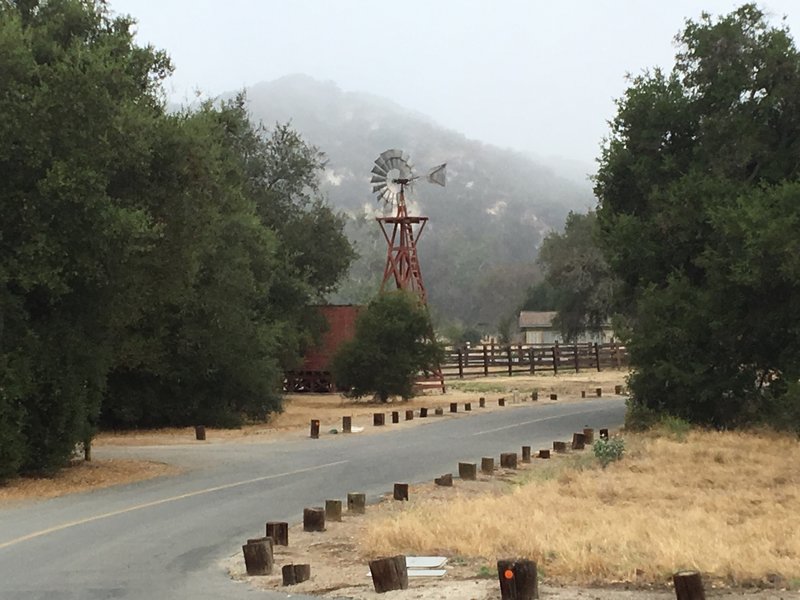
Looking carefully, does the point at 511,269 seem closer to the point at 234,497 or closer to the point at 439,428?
the point at 439,428

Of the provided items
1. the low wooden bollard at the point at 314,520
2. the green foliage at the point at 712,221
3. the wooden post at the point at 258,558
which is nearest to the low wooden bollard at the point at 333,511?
the low wooden bollard at the point at 314,520

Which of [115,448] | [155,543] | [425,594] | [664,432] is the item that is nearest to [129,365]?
[115,448]

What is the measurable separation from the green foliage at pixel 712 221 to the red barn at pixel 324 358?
21.4 meters

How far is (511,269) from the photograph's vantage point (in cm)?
16062

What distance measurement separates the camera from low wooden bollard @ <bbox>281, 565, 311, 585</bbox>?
967 centimetres

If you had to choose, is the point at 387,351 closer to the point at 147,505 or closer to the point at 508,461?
the point at 508,461

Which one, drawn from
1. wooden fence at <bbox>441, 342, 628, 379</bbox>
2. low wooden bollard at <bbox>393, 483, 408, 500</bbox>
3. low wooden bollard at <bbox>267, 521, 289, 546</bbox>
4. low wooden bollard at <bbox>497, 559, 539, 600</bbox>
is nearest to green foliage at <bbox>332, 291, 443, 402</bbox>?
wooden fence at <bbox>441, 342, 628, 379</bbox>

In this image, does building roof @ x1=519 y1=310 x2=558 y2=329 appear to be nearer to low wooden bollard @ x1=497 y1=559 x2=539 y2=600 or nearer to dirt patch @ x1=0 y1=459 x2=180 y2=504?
dirt patch @ x1=0 y1=459 x2=180 y2=504

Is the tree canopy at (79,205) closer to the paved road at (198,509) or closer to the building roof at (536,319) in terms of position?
the paved road at (198,509)

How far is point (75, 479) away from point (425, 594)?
11.6m

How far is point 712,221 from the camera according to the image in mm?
25000

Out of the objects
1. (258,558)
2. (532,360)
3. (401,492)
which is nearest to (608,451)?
(401,492)

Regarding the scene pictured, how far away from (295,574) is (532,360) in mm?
55056

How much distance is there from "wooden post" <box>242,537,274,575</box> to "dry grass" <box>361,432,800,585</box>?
1.31m
